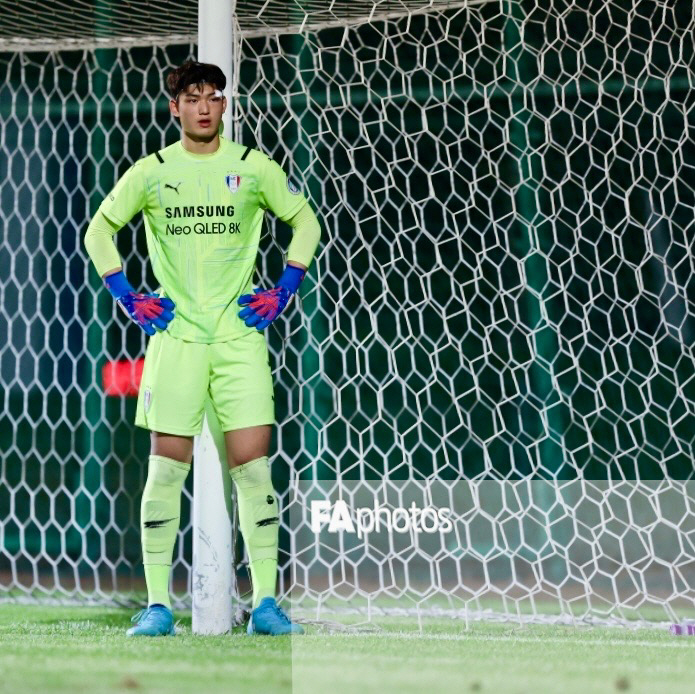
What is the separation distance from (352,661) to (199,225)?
3.68 feet

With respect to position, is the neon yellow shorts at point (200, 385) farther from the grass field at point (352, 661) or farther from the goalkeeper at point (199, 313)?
the grass field at point (352, 661)

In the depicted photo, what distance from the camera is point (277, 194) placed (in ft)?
7.80

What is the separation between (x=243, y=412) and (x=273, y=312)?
263mm

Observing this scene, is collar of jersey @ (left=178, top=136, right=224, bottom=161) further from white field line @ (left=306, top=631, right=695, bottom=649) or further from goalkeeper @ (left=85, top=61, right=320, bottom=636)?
white field line @ (left=306, top=631, right=695, bottom=649)

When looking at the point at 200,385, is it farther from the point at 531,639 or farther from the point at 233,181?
the point at 531,639

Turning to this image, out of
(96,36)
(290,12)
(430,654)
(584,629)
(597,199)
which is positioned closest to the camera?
(430,654)

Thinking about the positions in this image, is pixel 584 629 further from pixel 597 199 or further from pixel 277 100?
pixel 277 100

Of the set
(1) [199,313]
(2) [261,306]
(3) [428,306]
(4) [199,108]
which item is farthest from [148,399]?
(3) [428,306]

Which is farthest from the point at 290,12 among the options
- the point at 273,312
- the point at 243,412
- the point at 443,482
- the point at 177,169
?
the point at 443,482

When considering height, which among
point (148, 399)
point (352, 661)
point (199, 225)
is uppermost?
point (199, 225)

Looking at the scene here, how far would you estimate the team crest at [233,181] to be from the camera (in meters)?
2.32

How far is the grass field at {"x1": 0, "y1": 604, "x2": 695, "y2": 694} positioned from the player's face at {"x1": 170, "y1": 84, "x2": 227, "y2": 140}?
49.2 inches

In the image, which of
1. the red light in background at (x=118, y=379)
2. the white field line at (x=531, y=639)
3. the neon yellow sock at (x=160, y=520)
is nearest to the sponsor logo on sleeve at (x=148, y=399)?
the neon yellow sock at (x=160, y=520)

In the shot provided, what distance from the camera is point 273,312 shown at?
2.29 meters
